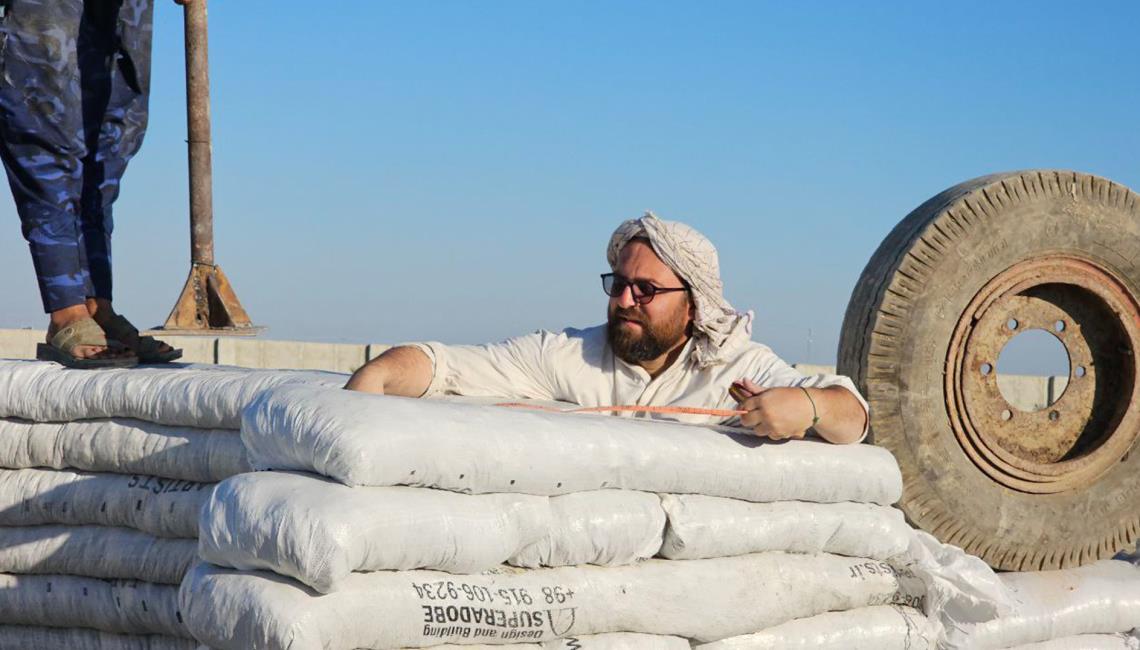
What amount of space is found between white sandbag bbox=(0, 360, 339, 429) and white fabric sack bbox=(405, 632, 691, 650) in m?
0.92

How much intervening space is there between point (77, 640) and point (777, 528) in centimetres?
231

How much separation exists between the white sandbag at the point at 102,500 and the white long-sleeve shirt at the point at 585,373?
0.85 m

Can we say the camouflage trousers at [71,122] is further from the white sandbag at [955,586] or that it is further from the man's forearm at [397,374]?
the white sandbag at [955,586]

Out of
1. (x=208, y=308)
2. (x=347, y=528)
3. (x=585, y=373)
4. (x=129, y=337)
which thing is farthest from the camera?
(x=208, y=308)

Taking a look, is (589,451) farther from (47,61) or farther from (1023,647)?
(47,61)

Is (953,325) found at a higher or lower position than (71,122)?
lower

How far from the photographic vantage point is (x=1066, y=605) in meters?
4.49

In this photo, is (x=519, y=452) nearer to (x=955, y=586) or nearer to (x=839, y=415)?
(x=839, y=415)

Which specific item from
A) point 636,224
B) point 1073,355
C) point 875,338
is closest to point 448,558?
point 636,224

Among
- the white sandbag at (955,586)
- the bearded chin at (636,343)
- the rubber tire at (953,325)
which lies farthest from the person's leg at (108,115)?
the white sandbag at (955,586)

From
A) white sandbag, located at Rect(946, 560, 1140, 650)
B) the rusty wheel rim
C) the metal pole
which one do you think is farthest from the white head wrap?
the metal pole

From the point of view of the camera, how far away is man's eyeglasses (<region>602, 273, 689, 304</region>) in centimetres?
389

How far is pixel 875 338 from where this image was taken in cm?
443

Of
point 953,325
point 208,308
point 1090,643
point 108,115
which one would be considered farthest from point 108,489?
point 1090,643
